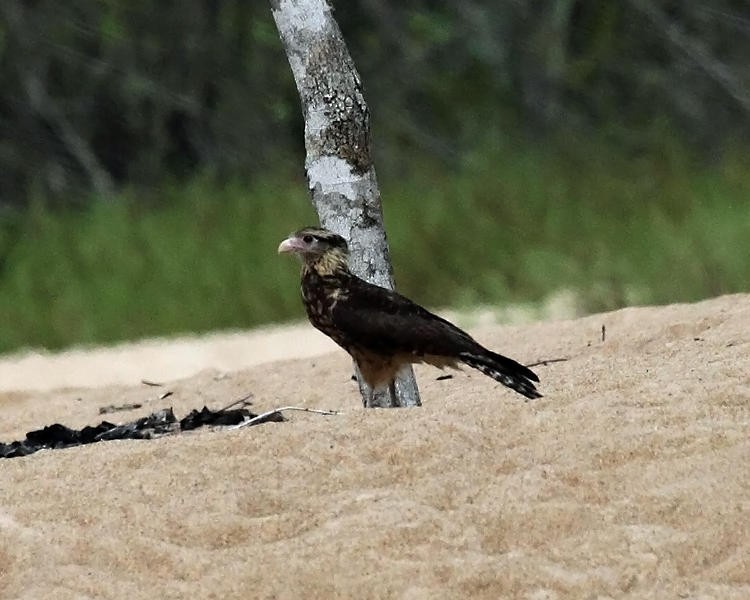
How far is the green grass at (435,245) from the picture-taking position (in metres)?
9.34

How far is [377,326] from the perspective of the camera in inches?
179

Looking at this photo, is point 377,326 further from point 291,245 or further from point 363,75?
point 363,75

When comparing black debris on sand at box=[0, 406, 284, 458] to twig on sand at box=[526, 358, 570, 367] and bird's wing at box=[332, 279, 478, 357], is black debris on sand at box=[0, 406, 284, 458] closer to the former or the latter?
bird's wing at box=[332, 279, 478, 357]

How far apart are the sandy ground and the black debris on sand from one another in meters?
0.62

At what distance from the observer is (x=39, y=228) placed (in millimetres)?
12188

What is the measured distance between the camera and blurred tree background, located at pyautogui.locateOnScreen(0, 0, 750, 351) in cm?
1112

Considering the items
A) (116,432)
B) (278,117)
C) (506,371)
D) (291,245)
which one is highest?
(278,117)

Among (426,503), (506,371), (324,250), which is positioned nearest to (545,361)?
(324,250)

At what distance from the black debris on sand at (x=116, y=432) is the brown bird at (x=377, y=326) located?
13.9 inches

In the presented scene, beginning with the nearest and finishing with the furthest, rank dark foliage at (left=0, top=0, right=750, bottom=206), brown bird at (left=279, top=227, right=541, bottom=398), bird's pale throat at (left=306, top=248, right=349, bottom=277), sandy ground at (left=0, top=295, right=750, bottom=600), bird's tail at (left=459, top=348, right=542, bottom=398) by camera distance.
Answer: sandy ground at (left=0, top=295, right=750, bottom=600), bird's tail at (left=459, top=348, right=542, bottom=398), brown bird at (left=279, top=227, right=541, bottom=398), bird's pale throat at (left=306, top=248, right=349, bottom=277), dark foliage at (left=0, top=0, right=750, bottom=206)

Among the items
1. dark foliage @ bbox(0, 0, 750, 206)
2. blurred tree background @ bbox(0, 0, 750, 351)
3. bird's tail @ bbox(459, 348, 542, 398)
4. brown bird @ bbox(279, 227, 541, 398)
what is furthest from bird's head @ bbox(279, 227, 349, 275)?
dark foliage @ bbox(0, 0, 750, 206)

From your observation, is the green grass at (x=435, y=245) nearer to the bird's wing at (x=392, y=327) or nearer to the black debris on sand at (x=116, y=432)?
the black debris on sand at (x=116, y=432)

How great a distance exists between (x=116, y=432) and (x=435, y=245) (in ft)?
18.4

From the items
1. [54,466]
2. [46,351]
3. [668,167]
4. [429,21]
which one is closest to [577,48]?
[429,21]
